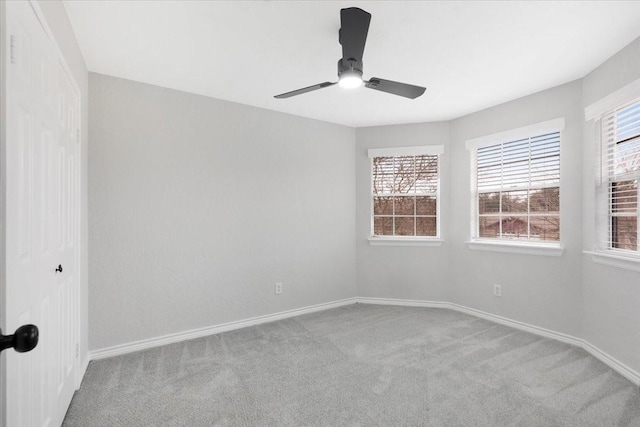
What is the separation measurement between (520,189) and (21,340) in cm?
402

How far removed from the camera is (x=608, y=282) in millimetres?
2609

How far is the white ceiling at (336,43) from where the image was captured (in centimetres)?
194

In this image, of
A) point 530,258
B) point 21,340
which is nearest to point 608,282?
point 530,258

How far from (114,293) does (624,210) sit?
14.1ft

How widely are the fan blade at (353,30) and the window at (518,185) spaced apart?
2398mm

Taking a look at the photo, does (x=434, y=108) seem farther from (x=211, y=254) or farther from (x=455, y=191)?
(x=211, y=254)

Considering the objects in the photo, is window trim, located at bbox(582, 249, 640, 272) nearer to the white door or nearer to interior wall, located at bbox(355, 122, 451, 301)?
interior wall, located at bbox(355, 122, 451, 301)

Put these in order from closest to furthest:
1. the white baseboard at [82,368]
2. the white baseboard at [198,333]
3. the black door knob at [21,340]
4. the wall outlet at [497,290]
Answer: the black door knob at [21,340] < the white baseboard at [82,368] < the white baseboard at [198,333] < the wall outlet at [497,290]

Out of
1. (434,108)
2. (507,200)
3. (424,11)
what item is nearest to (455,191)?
(507,200)

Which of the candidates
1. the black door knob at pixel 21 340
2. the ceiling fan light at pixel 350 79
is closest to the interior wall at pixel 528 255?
the ceiling fan light at pixel 350 79

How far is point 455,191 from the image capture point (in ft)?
13.4

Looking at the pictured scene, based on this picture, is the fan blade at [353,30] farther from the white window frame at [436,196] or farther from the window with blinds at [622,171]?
the white window frame at [436,196]

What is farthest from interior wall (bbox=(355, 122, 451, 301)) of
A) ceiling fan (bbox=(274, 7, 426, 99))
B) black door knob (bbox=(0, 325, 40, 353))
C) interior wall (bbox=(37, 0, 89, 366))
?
black door knob (bbox=(0, 325, 40, 353))

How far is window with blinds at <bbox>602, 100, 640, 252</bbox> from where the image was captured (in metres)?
2.43
